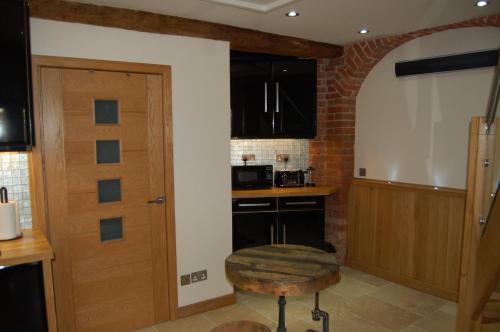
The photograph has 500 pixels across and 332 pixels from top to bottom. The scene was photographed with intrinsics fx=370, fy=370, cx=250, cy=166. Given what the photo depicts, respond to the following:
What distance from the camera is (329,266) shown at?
7.25 feet

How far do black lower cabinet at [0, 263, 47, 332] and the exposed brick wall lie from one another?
10.3 ft

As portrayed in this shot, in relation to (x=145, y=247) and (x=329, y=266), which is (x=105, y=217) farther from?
(x=329, y=266)

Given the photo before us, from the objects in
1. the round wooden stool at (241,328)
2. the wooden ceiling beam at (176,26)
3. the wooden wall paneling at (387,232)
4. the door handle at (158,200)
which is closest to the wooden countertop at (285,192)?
the wooden wall paneling at (387,232)

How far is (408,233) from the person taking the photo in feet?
12.5

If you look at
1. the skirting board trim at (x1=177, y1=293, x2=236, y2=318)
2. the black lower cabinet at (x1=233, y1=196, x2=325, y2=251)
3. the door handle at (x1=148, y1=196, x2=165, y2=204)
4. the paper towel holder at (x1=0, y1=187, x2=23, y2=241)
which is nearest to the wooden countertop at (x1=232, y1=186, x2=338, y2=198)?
the black lower cabinet at (x1=233, y1=196, x2=325, y2=251)

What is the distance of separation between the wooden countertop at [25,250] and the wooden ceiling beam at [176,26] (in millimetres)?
1500

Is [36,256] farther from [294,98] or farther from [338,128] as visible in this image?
[338,128]

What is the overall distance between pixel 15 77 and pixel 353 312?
3.17 metres

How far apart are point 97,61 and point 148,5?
1.84 feet

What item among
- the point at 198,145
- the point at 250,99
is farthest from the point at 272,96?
the point at 198,145

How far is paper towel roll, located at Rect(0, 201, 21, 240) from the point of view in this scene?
2324mm

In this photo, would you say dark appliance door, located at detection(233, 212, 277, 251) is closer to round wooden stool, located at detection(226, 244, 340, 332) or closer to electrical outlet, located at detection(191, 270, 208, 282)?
electrical outlet, located at detection(191, 270, 208, 282)

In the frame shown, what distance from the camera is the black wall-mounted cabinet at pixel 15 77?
2.24 m

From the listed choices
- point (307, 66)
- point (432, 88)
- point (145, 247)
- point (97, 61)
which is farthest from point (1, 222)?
point (432, 88)
